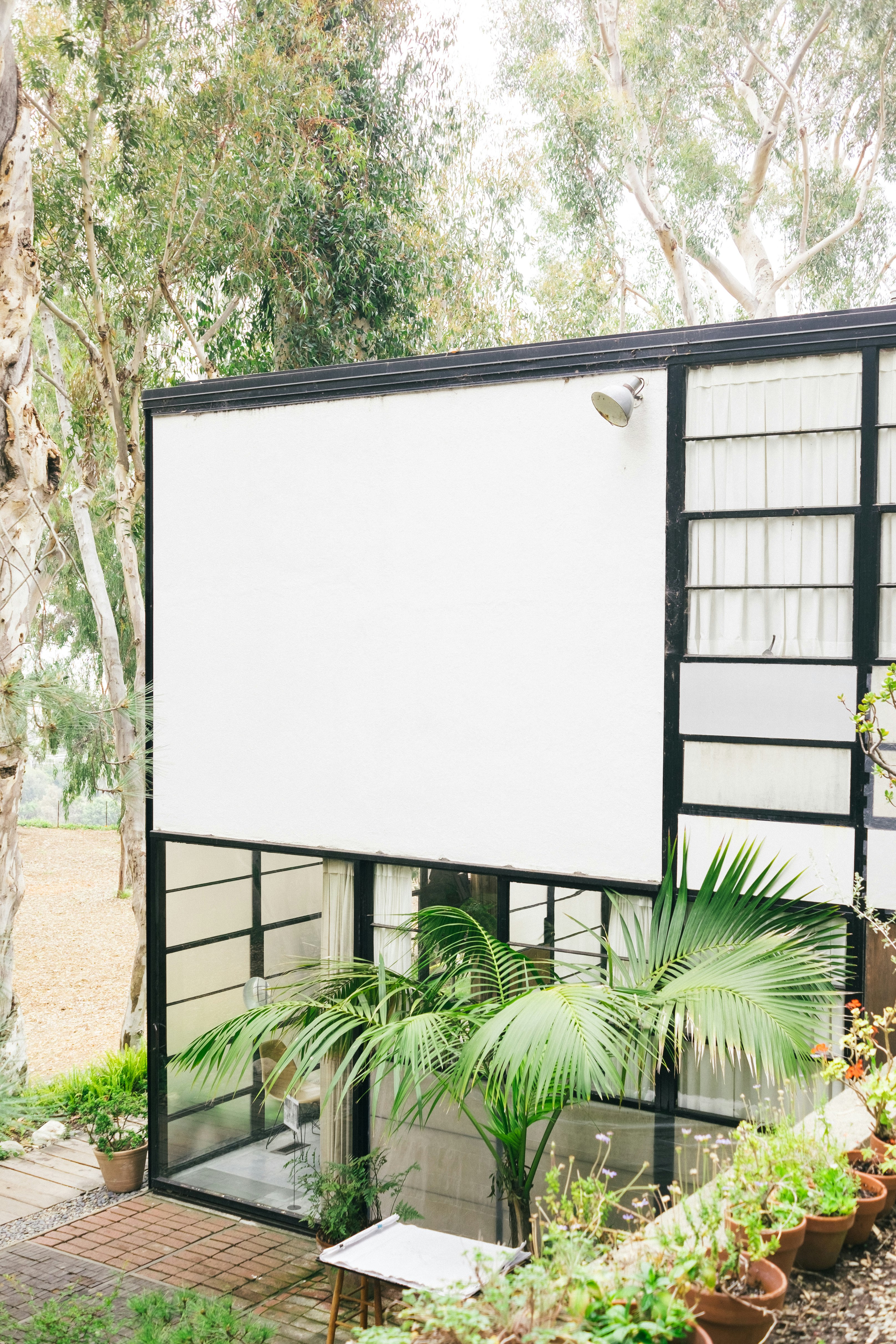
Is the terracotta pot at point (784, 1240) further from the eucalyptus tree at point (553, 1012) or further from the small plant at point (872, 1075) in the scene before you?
the eucalyptus tree at point (553, 1012)

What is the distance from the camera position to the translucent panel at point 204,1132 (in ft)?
21.3

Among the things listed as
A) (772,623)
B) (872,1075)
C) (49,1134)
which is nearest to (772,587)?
(772,623)

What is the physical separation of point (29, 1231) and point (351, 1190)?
201 centimetres

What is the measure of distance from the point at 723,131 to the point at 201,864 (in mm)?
14417

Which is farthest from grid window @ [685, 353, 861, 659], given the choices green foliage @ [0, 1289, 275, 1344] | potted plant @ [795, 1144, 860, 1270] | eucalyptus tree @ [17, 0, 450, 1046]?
eucalyptus tree @ [17, 0, 450, 1046]

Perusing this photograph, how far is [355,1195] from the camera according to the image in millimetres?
5559

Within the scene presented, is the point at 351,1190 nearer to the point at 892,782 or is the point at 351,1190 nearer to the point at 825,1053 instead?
the point at 825,1053

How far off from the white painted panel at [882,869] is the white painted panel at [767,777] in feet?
0.54

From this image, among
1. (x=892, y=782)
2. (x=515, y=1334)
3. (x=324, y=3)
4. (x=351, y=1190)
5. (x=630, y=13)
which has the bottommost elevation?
(x=351, y=1190)

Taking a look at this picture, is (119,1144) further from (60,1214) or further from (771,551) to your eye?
(771,551)

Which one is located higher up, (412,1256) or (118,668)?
(118,668)

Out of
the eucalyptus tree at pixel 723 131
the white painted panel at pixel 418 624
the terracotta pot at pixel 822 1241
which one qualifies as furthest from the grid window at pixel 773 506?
the eucalyptus tree at pixel 723 131

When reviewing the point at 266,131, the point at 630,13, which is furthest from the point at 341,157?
the point at 630,13

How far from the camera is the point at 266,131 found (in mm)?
11875
